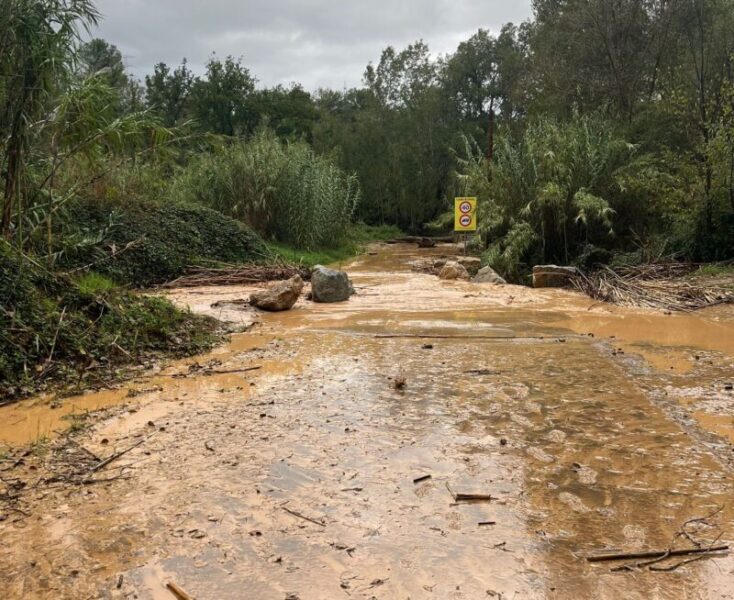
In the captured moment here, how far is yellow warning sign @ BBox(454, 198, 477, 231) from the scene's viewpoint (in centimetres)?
1525

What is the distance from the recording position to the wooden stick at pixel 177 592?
7.35ft

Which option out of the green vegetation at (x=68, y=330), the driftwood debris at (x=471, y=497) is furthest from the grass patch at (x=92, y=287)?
the driftwood debris at (x=471, y=497)

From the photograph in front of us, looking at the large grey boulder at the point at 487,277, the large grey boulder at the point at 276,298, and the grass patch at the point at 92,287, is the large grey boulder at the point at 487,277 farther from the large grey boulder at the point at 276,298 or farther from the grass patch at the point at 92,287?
the grass patch at the point at 92,287

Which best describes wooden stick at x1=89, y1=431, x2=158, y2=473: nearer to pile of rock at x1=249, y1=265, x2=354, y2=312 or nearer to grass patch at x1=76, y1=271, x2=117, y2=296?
grass patch at x1=76, y1=271, x2=117, y2=296

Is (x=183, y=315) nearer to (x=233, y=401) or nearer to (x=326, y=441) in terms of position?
(x=233, y=401)

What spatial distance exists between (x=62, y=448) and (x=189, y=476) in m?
1.00

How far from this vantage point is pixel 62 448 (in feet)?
12.2

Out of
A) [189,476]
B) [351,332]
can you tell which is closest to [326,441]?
[189,476]

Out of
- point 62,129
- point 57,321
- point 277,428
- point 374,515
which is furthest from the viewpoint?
point 62,129

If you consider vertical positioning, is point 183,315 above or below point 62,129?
below

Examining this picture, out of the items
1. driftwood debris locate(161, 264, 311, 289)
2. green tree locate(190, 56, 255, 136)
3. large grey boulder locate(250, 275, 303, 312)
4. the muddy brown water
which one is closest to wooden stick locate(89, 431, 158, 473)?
the muddy brown water

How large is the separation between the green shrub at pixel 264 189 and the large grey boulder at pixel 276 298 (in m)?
8.43

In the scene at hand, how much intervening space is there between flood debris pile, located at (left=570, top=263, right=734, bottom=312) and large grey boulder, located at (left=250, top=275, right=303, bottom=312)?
536 centimetres

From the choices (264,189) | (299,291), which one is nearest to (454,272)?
(299,291)
